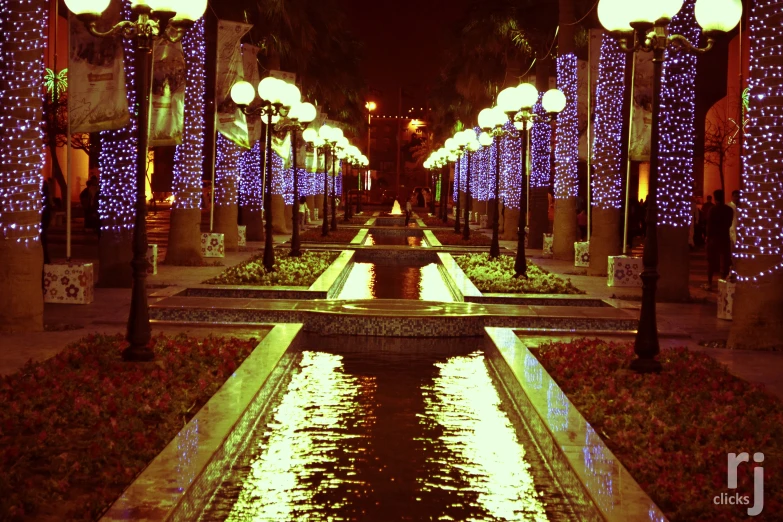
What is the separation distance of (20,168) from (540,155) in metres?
22.5

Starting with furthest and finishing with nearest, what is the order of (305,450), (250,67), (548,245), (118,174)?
1. (548,245)
2. (250,67)
3. (118,174)
4. (305,450)

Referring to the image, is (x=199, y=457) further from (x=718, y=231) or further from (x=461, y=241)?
(x=461, y=241)

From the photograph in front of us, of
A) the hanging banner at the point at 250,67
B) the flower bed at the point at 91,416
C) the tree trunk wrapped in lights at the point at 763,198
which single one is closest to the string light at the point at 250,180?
the hanging banner at the point at 250,67

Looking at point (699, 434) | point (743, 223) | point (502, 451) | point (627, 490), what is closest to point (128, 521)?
point (627, 490)

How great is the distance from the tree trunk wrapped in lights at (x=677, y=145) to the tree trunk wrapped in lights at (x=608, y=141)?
13.0ft

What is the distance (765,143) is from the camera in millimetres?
12391

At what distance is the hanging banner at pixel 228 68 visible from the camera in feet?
77.4

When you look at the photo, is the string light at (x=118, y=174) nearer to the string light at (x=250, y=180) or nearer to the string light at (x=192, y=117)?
the string light at (x=192, y=117)

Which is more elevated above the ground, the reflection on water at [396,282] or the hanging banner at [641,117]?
the hanging banner at [641,117]

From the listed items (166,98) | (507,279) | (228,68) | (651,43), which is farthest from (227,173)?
(651,43)

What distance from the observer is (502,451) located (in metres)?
8.46

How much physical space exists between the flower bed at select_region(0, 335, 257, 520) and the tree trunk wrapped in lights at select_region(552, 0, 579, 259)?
16479 mm

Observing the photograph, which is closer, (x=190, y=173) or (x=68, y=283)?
(x=68, y=283)

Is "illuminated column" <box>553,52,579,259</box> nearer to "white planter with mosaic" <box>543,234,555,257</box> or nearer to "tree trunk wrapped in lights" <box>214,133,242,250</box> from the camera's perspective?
"white planter with mosaic" <box>543,234,555,257</box>
